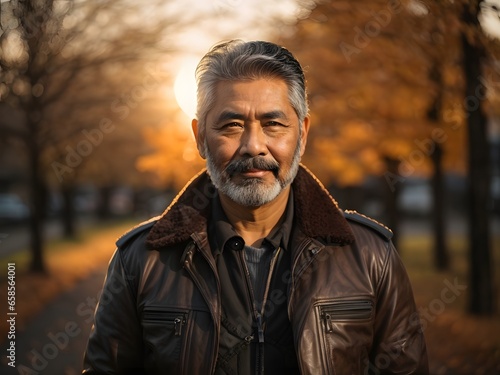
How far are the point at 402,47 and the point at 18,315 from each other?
23.4ft

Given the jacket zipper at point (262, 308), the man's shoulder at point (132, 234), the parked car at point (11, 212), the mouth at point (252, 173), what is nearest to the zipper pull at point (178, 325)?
the jacket zipper at point (262, 308)

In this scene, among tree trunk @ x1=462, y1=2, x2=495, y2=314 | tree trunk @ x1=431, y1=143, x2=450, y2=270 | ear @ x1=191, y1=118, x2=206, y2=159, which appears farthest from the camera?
tree trunk @ x1=431, y1=143, x2=450, y2=270

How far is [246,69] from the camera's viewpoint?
93.0 inches

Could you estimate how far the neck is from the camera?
249cm

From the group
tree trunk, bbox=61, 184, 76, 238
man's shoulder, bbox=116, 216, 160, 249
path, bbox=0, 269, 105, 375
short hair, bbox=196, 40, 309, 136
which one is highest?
tree trunk, bbox=61, 184, 76, 238

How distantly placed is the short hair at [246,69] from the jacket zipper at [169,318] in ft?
2.58

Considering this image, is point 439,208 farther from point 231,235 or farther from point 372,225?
A: point 231,235

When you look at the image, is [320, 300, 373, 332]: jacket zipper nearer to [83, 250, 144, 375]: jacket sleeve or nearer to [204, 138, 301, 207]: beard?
[204, 138, 301, 207]: beard

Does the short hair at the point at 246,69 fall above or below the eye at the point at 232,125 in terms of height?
above

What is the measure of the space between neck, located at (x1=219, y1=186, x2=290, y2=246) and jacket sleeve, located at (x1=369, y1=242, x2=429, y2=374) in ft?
1.65

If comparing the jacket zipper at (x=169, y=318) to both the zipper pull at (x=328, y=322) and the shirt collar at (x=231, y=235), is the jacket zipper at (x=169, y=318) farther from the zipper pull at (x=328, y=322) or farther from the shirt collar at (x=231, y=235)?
the zipper pull at (x=328, y=322)

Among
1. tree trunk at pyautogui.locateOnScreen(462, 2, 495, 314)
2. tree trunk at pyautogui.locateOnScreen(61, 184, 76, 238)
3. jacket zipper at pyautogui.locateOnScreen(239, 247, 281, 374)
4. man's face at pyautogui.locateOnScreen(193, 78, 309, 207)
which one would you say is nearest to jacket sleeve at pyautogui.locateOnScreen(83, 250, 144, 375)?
jacket zipper at pyautogui.locateOnScreen(239, 247, 281, 374)

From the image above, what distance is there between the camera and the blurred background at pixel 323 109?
7188mm

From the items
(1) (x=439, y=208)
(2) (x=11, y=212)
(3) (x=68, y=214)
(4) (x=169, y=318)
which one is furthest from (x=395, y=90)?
(2) (x=11, y=212)
